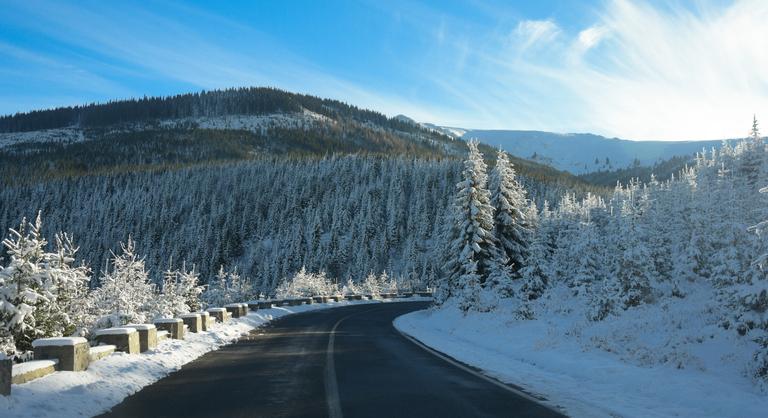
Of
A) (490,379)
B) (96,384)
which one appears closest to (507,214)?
(490,379)

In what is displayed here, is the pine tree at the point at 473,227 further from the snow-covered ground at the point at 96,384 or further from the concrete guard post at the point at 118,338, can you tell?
the concrete guard post at the point at 118,338

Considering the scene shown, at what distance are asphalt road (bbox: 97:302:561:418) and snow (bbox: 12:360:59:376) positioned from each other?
4.42ft

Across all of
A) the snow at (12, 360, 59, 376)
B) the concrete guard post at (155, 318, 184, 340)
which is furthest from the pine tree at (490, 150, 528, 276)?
the snow at (12, 360, 59, 376)

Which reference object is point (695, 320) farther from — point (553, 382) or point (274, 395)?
point (274, 395)

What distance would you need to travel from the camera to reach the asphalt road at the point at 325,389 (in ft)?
25.5

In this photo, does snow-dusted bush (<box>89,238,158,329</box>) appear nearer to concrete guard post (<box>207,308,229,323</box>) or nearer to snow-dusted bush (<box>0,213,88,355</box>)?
concrete guard post (<box>207,308,229,323</box>)

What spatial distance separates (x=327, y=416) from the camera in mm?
7301

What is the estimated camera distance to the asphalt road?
7785 millimetres

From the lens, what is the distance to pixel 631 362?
490 inches

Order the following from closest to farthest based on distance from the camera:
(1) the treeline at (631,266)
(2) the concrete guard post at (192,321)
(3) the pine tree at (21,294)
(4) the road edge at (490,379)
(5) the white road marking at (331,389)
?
(5) the white road marking at (331,389) → (4) the road edge at (490,379) → (3) the pine tree at (21,294) → (1) the treeline at (631,266) → (2) the concrete guard post at (192,321)

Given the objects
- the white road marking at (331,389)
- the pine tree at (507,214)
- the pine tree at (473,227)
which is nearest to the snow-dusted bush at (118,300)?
the white road marking at (331,389)

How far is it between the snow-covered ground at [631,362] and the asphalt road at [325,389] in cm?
102

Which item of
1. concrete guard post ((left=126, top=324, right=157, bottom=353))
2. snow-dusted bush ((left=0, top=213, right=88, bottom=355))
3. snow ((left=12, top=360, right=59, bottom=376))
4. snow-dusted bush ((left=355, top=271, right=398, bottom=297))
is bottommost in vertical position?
snow-dusted bush ((left=355, top=271, right=398, bottom=297))

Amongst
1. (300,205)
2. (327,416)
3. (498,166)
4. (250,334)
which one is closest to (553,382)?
(327,416)
